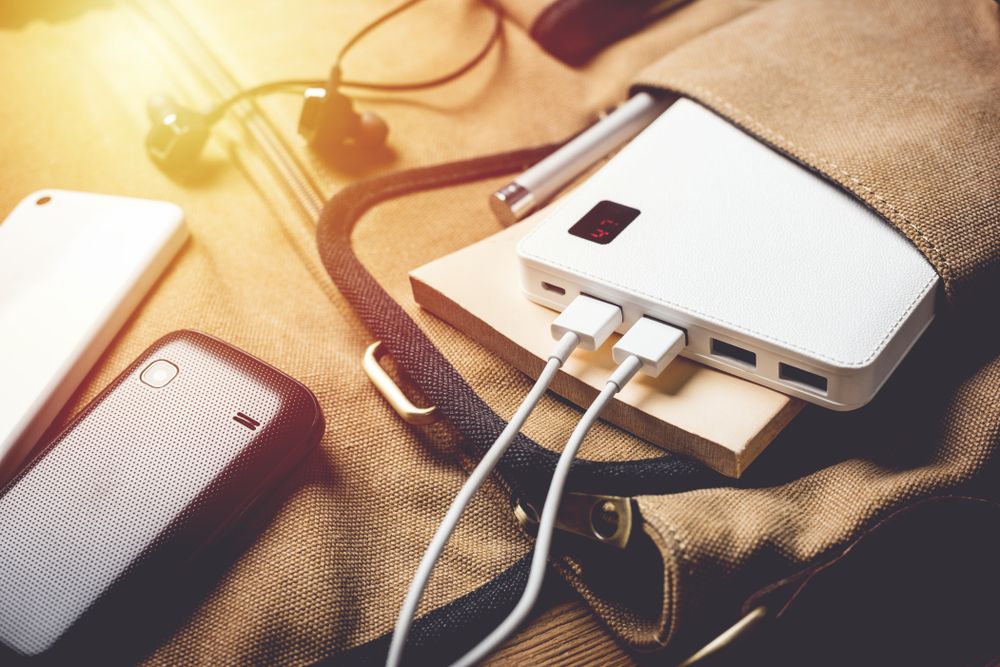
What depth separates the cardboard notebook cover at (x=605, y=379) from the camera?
0.46m

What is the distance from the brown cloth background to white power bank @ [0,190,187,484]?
1.0 inches

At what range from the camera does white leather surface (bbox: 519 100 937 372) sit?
0.46 meters

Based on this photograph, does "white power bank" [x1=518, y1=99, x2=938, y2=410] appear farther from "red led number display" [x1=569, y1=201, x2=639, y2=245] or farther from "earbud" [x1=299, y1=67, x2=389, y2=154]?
"earbud" [x1=299, y1=67, x2=389, y2=154]

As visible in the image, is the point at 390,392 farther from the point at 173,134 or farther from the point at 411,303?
the point at 173,134

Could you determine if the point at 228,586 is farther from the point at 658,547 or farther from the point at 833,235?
the point at 833,235

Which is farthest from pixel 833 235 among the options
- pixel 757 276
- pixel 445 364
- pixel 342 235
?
pixel 342 235

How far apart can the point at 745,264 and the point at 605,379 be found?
114 millimetres

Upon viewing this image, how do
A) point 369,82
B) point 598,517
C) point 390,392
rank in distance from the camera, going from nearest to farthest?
1. point 598,517
2. point 390,392
3. point 369,82

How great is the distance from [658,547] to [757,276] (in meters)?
0.18

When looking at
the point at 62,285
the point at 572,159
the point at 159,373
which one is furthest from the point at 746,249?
the point at 62,285

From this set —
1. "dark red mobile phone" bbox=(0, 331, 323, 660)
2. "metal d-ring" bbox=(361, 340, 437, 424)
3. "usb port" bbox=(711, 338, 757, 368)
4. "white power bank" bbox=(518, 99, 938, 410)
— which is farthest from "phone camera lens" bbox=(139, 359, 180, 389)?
"usb port" bbox=(711, 338, 757, 368)

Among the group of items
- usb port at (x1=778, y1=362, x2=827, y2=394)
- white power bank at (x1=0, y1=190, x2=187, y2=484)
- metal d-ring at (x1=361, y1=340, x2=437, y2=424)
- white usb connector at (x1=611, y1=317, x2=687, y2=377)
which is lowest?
usb port at (x1=778, y1=362, x2=827, y2=394)

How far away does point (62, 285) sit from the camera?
619 millimetres

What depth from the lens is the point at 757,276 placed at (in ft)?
1.58
